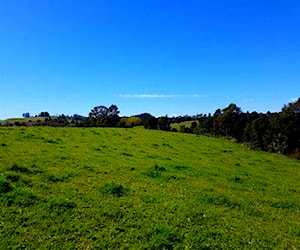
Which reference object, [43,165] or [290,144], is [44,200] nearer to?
[43,165]

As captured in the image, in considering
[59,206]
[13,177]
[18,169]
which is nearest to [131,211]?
[59,206]

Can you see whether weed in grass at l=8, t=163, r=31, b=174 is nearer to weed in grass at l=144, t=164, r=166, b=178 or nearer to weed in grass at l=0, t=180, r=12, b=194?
weed in grass at l=0, t=180, r=12, b=194

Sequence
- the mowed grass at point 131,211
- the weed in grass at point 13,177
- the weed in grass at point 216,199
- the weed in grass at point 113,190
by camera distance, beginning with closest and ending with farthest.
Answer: the mowed grass at point 131,211 < the weed in grass at point 113,190 < the weed in grass at point 13,177 < the weed in grass at point 216,199

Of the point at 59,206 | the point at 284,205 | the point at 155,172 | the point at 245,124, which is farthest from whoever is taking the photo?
the point at 245,124

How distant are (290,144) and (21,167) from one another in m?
67.1

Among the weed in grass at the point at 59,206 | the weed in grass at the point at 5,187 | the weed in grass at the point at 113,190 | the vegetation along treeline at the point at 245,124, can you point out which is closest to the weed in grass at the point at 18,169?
the weed in grass at the point at 5,187

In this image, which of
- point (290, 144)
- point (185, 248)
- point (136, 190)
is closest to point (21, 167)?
point (136, 190)

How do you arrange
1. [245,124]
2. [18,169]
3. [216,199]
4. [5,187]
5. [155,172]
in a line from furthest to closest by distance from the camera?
[245,124]
[155,172]
[18,169]
[216,199]
[5,187]

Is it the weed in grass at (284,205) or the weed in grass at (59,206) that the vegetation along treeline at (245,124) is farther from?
the weed in grass at (59,206)

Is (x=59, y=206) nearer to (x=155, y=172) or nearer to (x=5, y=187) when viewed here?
(x=5, y=187)

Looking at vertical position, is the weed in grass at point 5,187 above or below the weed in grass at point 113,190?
above

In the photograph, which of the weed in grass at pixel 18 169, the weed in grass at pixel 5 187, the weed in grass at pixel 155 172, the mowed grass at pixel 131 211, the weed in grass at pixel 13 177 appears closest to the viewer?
the mowed grass at pixel 131 211

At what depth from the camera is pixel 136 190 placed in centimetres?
1239

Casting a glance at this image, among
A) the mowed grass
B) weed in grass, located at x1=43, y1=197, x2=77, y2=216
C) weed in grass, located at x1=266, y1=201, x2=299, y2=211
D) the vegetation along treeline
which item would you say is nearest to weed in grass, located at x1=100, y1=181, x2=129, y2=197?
the mowed grass
